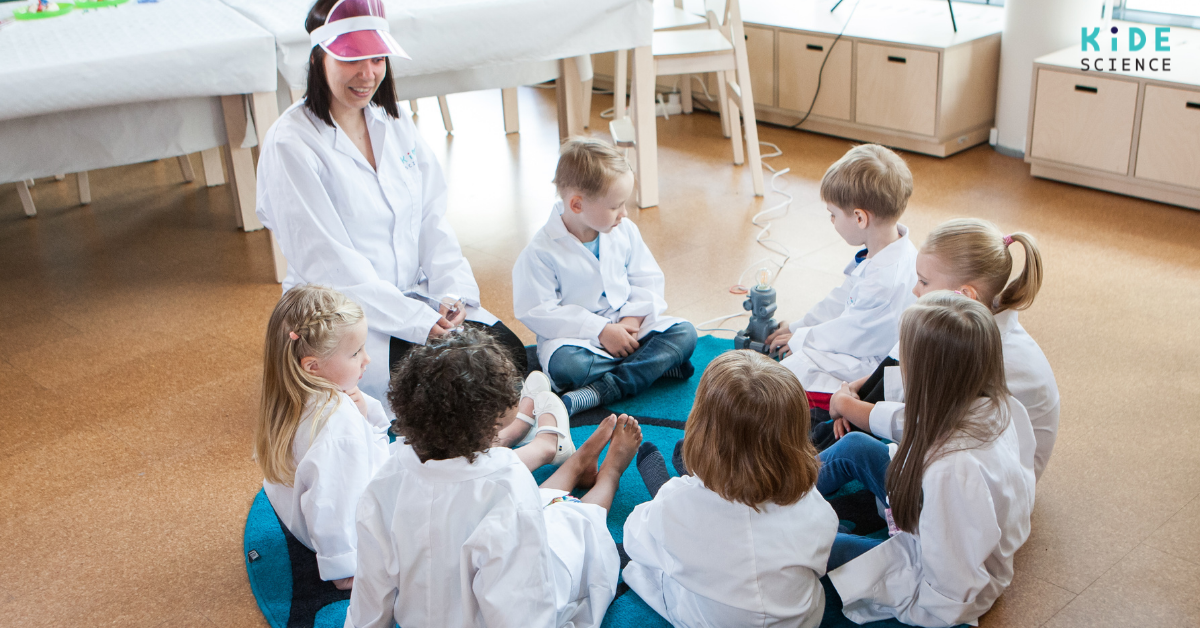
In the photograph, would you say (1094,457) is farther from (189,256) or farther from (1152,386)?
(189,256)

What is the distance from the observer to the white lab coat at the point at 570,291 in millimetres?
2297

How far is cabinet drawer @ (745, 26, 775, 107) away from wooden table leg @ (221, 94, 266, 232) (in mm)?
2155

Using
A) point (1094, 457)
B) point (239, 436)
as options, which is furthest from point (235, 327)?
point (1094, 457)

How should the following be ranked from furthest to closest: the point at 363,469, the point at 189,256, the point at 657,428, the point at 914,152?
1. the point at 914,152
2. the point at 189,256
3. the point at 657,428
4. the point at 363,469

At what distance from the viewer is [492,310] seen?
281 centimetres

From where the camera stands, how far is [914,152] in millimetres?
3965

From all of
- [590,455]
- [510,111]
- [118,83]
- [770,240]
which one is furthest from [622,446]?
[510,111]

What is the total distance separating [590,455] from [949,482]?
2.45 ft

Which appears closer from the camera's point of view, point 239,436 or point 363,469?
point 363,469

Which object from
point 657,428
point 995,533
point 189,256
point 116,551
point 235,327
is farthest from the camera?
point 189,256

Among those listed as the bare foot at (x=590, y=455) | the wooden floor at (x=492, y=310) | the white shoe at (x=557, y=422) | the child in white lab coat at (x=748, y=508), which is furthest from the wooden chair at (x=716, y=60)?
the child in white lab coat at (x=748, y=508)

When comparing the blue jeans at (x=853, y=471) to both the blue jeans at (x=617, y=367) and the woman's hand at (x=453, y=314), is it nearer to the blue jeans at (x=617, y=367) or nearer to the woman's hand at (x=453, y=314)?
the blue jeans at (x=617, y=367)

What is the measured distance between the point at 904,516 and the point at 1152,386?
1.07m

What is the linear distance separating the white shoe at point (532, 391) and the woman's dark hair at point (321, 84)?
70 centimetres
